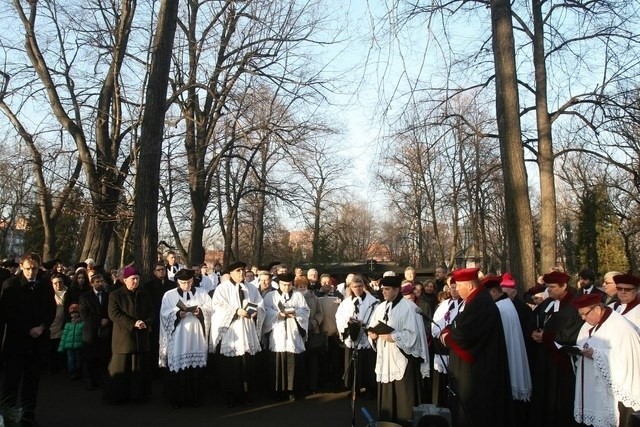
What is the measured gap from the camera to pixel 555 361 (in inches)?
342

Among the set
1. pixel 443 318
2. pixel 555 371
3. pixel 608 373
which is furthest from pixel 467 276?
pixel 443 318

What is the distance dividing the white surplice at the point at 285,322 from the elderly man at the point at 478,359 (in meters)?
4.45

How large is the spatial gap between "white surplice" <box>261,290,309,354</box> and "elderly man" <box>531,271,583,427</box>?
4259 mm

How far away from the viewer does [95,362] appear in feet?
39.6

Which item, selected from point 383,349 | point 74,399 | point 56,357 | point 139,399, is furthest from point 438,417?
point 56,357

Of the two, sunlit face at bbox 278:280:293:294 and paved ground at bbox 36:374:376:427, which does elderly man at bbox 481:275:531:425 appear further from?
sunlit face at bbox 278:280:293:294

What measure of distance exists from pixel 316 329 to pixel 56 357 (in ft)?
19.2

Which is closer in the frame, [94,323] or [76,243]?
[94,323]

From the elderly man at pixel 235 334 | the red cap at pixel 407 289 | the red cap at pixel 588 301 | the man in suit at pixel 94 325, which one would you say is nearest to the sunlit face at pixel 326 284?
the red cap at pixel 407 289

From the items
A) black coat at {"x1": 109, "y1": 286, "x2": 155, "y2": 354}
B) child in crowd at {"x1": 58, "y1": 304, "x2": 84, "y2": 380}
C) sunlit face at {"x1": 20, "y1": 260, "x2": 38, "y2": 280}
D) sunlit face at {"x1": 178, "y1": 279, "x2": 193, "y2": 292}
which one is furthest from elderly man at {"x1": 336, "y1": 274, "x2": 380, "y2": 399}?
sunlit face at {"x1": 20, "y1": 260, "x2": 38, "y2": 280}

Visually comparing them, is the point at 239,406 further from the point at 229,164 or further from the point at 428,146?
the point at 229,164

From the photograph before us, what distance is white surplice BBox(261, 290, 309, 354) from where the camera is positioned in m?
11.5

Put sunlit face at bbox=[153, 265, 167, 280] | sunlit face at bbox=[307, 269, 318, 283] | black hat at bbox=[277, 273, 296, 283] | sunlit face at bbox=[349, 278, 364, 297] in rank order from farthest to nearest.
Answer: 1. sunlit face at bbox=[307, 269, 318, 283]
2. sunlit face at bbox=[153, 265, 167, 280]
3. sunlit face at bbox=[349, 278, 364, 297]
4. black hat at bbox=[277, 273, 296, 283]

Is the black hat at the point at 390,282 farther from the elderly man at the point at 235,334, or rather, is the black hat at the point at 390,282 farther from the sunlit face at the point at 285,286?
the sunlit face at the point at 285,286
